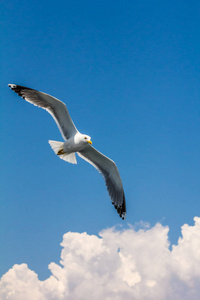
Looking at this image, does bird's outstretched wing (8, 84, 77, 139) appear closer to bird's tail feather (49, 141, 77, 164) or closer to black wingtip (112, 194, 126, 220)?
bird's tail feather (49, 141, 77, 164)

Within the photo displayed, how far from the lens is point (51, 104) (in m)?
11.0

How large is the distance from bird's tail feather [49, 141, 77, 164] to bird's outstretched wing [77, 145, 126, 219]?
49cm

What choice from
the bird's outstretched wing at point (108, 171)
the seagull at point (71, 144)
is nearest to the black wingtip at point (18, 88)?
the seagull at point (71, 144)

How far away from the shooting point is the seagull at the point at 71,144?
36.0ft

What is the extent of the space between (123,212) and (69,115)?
436cm

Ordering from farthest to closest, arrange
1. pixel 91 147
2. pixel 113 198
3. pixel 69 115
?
pixel 113 198 → pixel 91 147 → pixel 69 115

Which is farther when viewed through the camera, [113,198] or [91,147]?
[113,198]

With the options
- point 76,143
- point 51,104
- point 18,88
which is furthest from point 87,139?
point 18,88

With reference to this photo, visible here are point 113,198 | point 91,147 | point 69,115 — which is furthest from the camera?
point 113,198

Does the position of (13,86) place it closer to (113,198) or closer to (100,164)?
(100,164)

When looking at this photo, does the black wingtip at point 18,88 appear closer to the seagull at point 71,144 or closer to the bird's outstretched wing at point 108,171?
the seagull at point 71,144

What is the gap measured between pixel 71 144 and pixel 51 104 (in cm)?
137

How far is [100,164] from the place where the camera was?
12367 millimetres

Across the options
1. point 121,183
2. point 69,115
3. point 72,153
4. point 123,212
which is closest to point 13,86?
point 69,115
